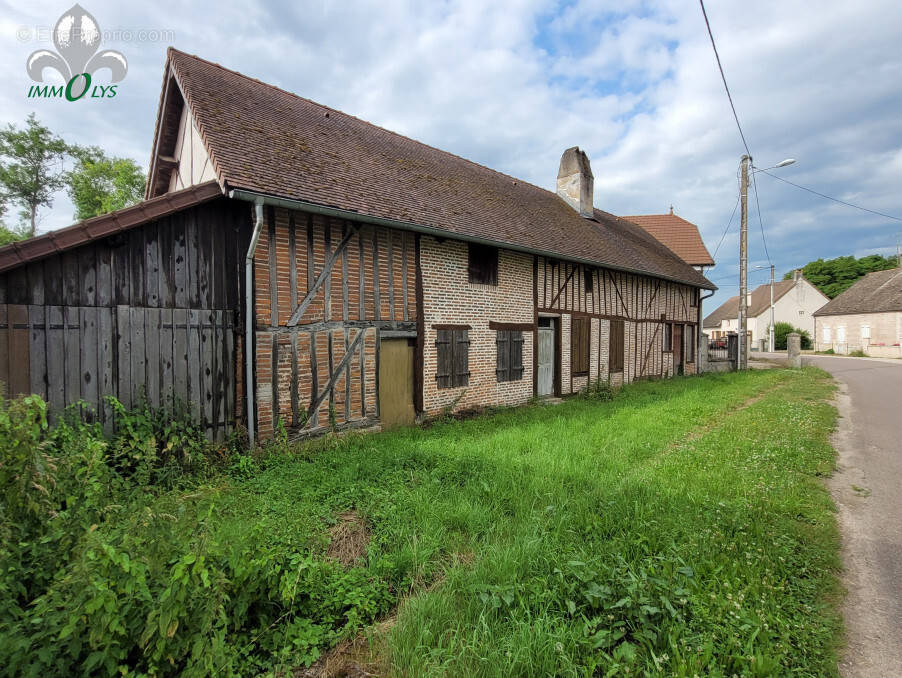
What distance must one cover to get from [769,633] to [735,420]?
625 cm

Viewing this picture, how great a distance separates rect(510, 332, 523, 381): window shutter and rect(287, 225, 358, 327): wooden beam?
4.51 metres

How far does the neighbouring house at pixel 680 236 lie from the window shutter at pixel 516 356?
51.4ft

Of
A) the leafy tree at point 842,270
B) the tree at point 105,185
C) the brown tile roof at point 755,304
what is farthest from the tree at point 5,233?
the leafy tree at point 842,270

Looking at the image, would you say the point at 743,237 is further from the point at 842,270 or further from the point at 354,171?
the point at 842,270

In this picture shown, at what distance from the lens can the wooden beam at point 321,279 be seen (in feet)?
19.9

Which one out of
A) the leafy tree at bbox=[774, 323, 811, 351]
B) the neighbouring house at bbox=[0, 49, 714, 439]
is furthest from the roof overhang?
the leafy tree at bbox=[774, 323, 811, 351]

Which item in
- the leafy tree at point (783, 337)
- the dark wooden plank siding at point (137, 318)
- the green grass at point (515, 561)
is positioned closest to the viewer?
the green grass at point (515, 561)

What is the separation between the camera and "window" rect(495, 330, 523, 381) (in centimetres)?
936

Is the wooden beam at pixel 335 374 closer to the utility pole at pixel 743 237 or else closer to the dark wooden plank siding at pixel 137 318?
the dark wooden plank siding at pixel 137 318

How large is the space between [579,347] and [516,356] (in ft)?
8.06

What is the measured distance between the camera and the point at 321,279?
6324 mm

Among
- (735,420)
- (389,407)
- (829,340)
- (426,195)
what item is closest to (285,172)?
Answer: (426,195)

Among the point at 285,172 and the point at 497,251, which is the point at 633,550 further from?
the point at 497,251

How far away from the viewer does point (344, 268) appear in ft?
21.7
